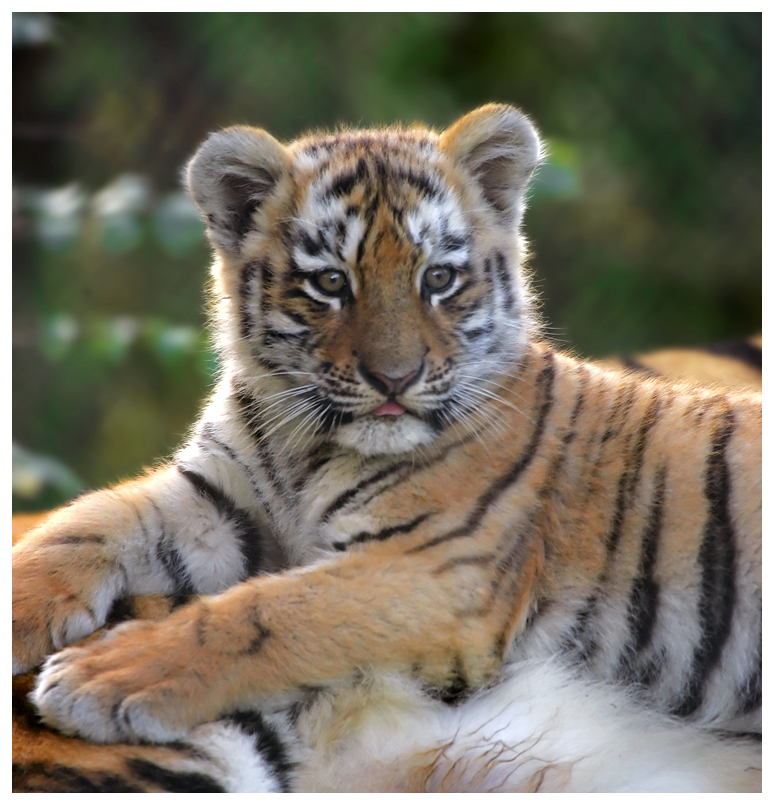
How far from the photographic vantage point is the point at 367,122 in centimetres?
370

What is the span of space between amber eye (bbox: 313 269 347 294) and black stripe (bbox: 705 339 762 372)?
89.1 inches

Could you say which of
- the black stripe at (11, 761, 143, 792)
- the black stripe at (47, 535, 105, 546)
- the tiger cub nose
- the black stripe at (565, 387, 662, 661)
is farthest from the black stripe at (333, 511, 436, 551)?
the black stripe at (11, 761, 143, 792)

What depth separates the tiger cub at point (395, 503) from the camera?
173 cm

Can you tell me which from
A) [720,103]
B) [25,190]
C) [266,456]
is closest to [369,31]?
[720,103]

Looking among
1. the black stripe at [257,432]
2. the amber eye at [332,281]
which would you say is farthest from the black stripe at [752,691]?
the amber eye at [332,281]

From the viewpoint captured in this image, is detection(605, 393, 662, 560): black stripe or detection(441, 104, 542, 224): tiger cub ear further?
detection(441, 104, 542, 224): tiger cub ear

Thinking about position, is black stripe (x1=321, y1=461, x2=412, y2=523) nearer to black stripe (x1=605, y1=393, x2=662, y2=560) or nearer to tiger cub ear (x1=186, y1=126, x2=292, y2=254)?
black stripe (x1=605, y1=393, x2=662, y2=560)

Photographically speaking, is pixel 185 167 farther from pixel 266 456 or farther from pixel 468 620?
pixel 468 620

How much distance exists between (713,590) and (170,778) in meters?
1.07

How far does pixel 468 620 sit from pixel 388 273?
26.7 inches

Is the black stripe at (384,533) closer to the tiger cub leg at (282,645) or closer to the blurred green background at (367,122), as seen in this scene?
the tiger cub leg at (282,645)

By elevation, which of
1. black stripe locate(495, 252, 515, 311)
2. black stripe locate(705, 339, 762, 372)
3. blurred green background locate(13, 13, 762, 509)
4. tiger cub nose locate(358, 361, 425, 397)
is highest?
blurred green background locate(13, 13, 762, 509)

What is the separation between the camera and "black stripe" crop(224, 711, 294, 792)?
64.7 inches

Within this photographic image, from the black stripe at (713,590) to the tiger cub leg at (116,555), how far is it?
91 centimetres
